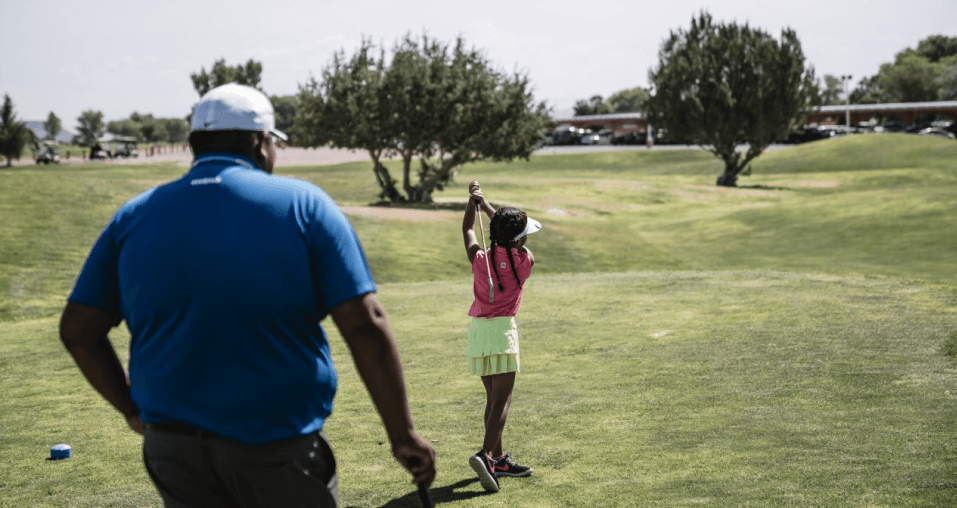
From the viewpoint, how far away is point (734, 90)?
200 ft

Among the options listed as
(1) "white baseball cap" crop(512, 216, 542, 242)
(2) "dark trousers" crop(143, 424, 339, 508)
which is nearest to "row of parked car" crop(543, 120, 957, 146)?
(1) "white baseball cap" crop(512, 216, 542, 242)

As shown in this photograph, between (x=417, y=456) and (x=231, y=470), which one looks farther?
(x=417, y=456)

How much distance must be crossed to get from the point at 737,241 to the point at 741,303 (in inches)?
676

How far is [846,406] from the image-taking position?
8.85 metres

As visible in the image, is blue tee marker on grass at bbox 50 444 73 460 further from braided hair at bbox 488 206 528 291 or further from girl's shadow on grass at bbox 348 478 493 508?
braided hair at bbox 488 206 528 291

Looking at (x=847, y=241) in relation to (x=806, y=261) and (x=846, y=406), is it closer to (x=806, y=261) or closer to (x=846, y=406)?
(x=806, y=261)

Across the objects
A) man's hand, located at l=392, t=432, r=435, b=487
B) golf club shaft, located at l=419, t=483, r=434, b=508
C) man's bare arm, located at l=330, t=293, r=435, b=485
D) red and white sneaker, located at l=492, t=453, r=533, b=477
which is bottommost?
red and white sneaker, located at l=492, t=453, r=533, b=477

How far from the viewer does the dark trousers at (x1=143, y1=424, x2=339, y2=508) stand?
3033mm

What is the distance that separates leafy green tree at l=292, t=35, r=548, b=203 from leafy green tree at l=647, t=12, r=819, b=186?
74.6 feet

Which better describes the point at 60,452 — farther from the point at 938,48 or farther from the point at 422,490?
the point at 938,48

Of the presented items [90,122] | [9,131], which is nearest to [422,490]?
[9,131]

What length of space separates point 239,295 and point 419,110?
37007 mm

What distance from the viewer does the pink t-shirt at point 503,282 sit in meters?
7.04

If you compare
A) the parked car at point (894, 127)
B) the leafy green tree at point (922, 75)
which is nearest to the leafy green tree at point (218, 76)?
the parked car at point (894, 127)
